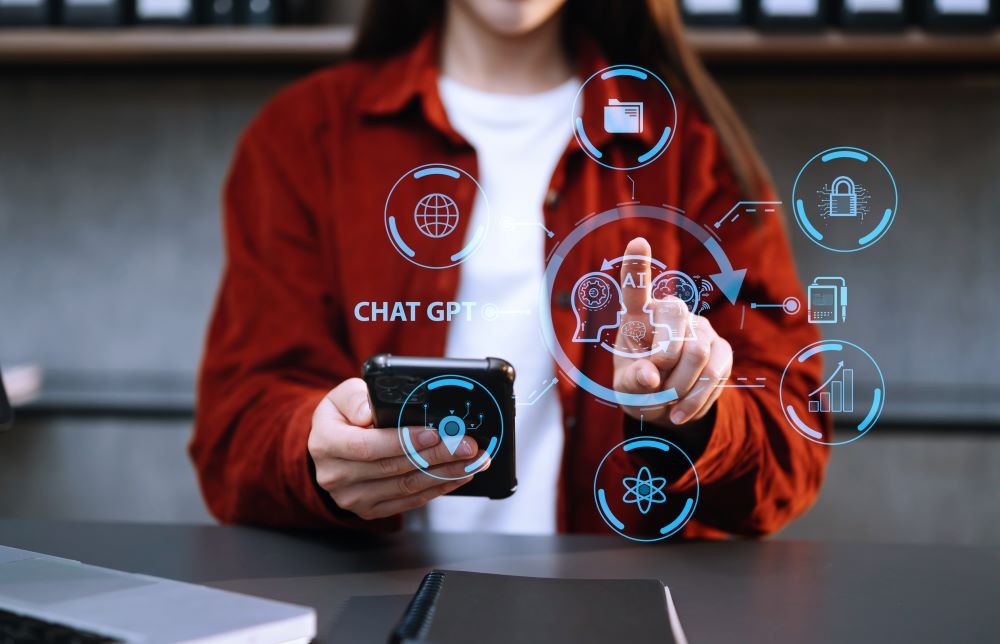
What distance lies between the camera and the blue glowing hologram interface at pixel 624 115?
21.0 inches

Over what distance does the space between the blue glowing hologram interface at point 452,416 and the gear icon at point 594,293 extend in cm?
8

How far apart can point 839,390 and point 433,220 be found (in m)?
0.27

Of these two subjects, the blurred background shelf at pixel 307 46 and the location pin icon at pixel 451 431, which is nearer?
the location pin icon at pixel 451 431

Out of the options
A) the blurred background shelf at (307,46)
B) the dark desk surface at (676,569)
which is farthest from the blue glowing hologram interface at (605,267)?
the blurred background shelf at (307,46)

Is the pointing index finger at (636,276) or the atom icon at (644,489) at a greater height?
the pointing index finger at (636,276)

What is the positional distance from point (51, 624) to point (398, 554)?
0.22 meters

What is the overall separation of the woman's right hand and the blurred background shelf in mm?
737

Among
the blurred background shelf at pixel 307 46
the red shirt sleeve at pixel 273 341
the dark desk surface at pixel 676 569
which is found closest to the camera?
the dark desk surface at pixel 676 569

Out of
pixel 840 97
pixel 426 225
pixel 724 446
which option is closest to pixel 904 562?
pixel 724 446

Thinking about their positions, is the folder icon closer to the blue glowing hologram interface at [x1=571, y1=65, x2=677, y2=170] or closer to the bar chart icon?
the blue glowing hologram interface at [x1=571, y1=65, x2=677, y2=170]

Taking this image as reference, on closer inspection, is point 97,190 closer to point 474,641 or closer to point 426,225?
point 426,225

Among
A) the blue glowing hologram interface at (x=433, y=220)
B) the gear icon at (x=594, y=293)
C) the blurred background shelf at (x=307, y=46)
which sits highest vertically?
the blurred background shelf at (x=307, y=46)

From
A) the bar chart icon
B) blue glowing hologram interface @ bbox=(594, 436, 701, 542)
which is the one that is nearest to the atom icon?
blue glowing hologram interface @ bbox=(594, 436, 701, 542)

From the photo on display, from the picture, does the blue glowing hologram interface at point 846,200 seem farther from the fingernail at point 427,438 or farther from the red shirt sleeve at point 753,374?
the fingernail at point 427,438
